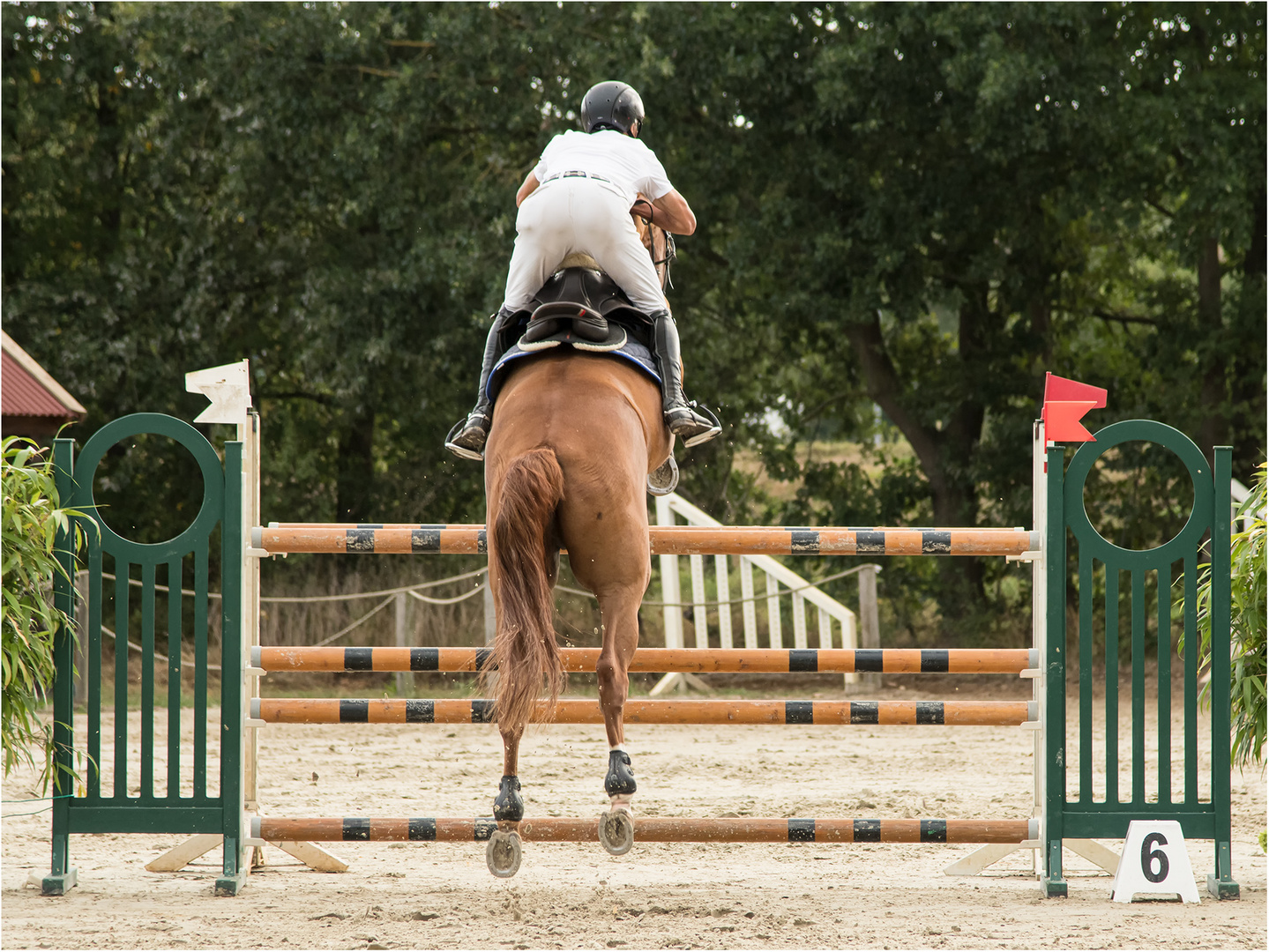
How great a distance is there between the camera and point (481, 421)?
12.6 ft

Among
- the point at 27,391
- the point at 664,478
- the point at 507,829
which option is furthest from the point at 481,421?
the point at 27,391

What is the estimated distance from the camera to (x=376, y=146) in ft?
37.0

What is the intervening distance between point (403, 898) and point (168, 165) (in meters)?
11.0

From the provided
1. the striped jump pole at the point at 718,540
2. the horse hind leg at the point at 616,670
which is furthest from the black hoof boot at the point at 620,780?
the striped jump pole at the point at 718,540

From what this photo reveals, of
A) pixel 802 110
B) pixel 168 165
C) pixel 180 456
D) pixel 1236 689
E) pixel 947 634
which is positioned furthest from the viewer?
pixel 180 456

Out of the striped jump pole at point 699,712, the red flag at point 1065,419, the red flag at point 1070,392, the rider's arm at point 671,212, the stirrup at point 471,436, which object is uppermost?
the rider's arm at point 671,212

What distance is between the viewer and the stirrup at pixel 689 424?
3.87m

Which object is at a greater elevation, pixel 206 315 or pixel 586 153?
pixel 206 315

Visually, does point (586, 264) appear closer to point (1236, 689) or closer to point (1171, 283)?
point (1236, 689)

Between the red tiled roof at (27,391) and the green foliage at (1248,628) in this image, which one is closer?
the green foliage at (1248,628)

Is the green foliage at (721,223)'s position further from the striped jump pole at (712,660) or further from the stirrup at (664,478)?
the striped jump pole at (712,660)

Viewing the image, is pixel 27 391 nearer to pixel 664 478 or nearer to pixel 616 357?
pixel 664 478

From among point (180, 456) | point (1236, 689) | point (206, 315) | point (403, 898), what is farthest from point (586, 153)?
point (180, 456)

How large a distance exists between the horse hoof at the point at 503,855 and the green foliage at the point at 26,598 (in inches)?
66.1
